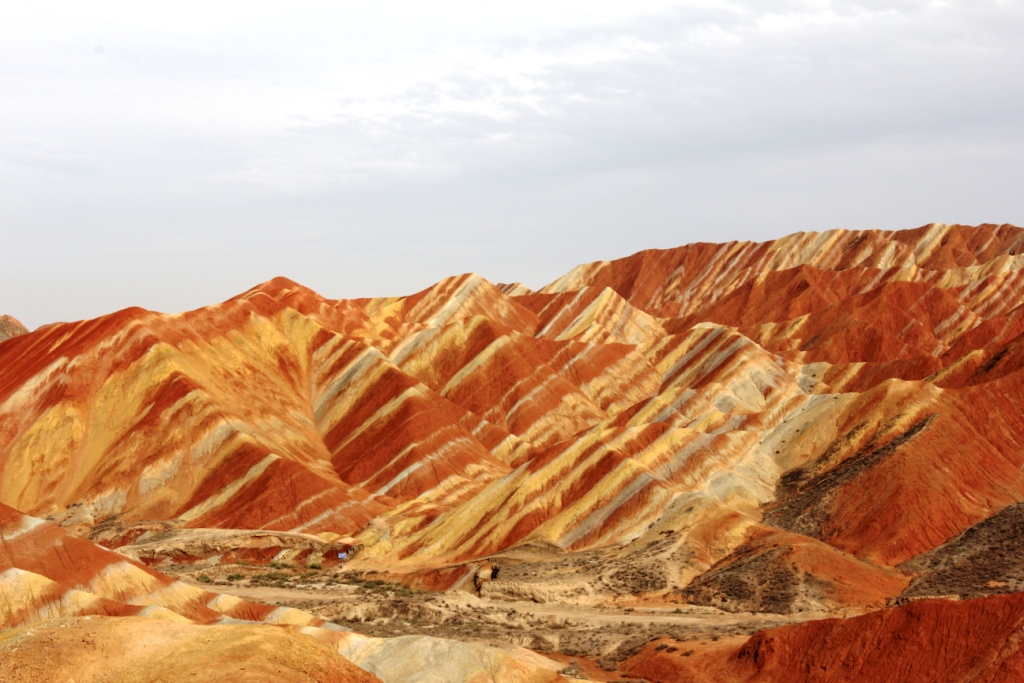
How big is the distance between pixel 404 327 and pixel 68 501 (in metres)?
58.0

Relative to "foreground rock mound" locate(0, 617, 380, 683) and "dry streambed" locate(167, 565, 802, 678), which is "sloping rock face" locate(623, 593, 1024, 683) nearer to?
"dry streambed" locate(167, 565, 802, 678)

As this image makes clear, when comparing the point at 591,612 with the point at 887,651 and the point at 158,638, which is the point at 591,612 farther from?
the point at 158,638

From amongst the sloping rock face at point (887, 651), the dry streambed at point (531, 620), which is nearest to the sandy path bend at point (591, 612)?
the dry streambed at point (531, 620)

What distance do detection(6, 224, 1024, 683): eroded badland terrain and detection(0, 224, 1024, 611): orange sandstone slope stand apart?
337mm

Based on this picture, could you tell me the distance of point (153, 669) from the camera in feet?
97.3

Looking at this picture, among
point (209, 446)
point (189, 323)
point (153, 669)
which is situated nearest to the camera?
point (153, 669)

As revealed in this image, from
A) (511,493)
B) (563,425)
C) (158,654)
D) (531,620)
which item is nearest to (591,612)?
(531,620)

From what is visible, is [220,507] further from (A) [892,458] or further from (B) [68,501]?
(A) [892,458]

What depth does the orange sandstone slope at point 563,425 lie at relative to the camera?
229 ft

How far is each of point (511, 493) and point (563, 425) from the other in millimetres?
41003

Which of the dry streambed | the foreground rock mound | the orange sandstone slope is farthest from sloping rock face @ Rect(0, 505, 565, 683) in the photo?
the orange sandstone slope

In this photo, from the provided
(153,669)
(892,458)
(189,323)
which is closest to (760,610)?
(892,458)

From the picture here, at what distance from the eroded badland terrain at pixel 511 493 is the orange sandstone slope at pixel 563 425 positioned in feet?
1.11

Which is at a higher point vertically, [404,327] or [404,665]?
[404,327]
